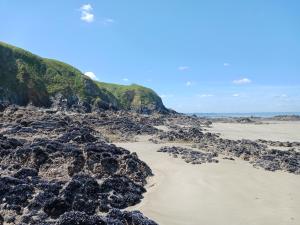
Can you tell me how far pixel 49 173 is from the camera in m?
14.4

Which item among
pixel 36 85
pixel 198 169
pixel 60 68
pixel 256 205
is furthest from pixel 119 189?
pixel 60 68

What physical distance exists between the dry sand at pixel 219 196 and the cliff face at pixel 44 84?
49.9 meters

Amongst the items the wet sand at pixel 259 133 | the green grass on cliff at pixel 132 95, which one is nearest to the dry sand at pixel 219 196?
the wet sand at pixel 259 133

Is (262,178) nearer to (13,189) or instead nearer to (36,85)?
(13,189)

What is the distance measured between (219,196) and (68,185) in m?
5.23

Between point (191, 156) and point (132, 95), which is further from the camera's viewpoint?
point (132, 95)

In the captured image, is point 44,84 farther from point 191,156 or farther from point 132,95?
point 191,156

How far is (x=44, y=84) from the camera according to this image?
86.6m

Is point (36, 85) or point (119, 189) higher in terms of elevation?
point (36, 85)

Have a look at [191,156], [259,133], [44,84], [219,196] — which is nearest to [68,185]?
[219,196]

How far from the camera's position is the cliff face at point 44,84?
75.3m

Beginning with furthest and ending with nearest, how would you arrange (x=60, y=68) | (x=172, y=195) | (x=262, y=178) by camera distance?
(x=60, y=68), (x=262, y=178), (x=172, y=195)

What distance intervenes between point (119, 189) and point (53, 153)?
4285mm

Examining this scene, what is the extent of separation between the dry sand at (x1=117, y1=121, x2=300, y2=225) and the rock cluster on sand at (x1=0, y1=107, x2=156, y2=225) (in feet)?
2.81
